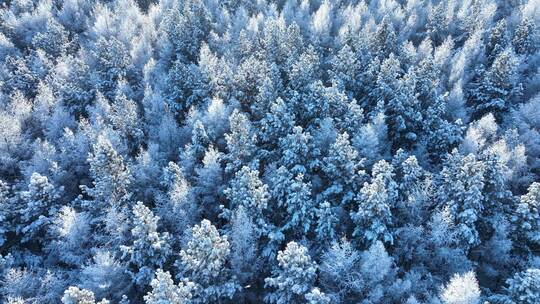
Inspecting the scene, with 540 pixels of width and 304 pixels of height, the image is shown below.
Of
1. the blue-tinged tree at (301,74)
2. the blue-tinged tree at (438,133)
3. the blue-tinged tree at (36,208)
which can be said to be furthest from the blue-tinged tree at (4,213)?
the blue-tinged tree at (438,133)

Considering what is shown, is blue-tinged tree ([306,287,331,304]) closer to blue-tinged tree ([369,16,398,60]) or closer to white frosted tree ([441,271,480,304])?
white frosted tree ([441,271,480,304])

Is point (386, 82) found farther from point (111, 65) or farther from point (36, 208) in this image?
point (36, 208)

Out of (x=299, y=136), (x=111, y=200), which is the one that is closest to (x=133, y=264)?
(x=111, y=200)

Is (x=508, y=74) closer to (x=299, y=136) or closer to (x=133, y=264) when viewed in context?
(x=299, y=136)

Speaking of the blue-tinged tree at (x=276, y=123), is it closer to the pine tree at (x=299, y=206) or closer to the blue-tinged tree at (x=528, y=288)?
the pine tree at (x=299, y=206)

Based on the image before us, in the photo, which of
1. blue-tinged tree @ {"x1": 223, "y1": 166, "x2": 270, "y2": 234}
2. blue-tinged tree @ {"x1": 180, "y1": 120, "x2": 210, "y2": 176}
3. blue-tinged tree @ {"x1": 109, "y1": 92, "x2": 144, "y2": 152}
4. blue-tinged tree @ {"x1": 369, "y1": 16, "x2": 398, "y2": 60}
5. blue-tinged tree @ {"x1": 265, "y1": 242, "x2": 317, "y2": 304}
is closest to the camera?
blue-tinged tree @ {"x1": 265, "y1": 242, "x2": 317, "y2": 304}

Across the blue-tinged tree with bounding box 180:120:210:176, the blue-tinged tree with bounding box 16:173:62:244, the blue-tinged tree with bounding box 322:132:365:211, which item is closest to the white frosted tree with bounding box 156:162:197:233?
the blue-tinged tree with bounding box 180:120:210:176
